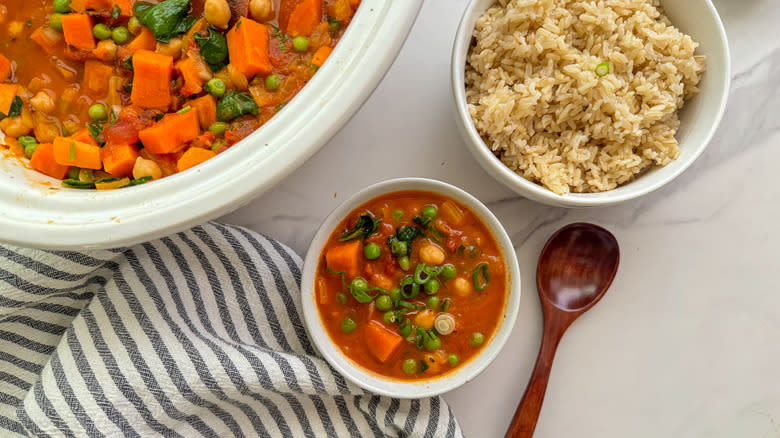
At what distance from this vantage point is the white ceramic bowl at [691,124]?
2.04m

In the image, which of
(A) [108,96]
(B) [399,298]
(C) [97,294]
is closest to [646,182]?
(B) [399,298]

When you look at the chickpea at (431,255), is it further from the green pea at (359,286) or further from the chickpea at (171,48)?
the chickpea at (171,48)

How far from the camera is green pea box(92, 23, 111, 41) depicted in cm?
197

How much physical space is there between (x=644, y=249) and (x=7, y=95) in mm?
2219

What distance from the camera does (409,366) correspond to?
2.15 metres

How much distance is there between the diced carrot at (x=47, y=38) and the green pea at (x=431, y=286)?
1376mm

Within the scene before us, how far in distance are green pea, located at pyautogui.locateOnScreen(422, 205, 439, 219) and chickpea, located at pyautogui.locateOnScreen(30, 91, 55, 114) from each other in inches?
47.5

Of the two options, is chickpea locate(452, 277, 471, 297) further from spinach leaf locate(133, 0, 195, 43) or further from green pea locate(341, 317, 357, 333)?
spinach leaf locate(133, 0, 195, 43)

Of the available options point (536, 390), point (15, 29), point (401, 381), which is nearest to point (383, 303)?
point (401, 381)

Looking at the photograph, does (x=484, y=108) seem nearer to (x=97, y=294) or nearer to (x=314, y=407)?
(x=314, y=407)

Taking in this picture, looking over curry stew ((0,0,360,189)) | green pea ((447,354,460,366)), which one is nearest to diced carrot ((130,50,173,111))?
curry stew ((0,0,360,189))

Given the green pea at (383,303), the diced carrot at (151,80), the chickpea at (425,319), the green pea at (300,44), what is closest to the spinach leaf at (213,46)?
the diced carrot at (151,80)

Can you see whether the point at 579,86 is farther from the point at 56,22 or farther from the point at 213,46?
the point at 56,22

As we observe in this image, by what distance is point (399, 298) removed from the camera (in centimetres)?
216
